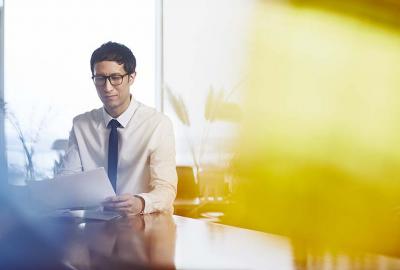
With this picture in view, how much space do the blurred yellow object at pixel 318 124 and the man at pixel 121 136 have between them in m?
2.06

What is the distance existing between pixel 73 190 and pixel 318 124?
2834 mm

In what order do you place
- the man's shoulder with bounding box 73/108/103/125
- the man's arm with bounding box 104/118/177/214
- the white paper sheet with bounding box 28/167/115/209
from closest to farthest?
the white paper sheet with bounding box 28/167/115/209, the man's arm with bounding box 104/118/177/214, the man's shoulder with bounding box 73/108/103/125

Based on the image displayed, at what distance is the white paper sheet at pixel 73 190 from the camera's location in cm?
135

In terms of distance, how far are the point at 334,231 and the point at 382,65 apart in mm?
1362

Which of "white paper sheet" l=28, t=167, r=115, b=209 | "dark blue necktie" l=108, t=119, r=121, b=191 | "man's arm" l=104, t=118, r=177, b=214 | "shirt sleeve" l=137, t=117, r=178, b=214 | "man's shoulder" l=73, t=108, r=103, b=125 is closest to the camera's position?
"white paper sheet" l=28, t=167, r=115, b=209

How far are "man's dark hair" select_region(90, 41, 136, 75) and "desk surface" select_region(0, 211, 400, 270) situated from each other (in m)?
0.74

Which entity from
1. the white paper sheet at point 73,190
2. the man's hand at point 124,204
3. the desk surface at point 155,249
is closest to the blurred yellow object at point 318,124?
the man's hand at point 124,204

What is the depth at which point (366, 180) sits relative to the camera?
371cm

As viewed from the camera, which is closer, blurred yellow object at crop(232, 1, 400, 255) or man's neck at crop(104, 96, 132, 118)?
man's neck at crop(104, 96, 132, 118)

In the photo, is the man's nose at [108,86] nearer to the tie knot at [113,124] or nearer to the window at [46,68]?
the tie knot at [113,124]

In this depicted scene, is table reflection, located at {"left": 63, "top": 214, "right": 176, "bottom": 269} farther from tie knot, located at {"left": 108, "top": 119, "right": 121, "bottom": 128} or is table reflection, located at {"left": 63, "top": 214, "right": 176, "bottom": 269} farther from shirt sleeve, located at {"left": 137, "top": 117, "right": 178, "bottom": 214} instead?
tie knot, located at {"left": 108, "top": 119, "right": 121, "bottom": 128}

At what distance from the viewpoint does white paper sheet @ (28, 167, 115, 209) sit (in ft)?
4.44

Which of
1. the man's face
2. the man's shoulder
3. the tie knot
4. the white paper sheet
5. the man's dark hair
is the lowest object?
the white paper sheet

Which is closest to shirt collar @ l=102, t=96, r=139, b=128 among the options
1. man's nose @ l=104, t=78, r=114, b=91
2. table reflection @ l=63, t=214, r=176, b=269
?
man's nose @ l=104, t=78, r=114, b=91
